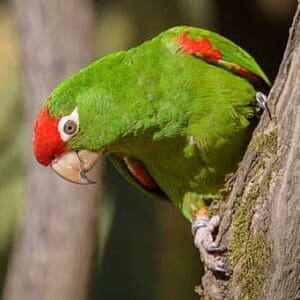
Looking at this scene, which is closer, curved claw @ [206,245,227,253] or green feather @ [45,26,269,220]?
curved claw @ [206,245,227,253]

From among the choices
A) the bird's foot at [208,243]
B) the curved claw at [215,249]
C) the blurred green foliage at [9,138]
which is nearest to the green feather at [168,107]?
the bird's foot at [208,243]

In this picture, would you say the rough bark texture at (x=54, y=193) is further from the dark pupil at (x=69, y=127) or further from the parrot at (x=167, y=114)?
the dark pupil at (x=69, y=127)

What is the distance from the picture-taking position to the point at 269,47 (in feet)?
11.4

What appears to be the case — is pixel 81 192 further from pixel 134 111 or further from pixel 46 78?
pixel 134 111

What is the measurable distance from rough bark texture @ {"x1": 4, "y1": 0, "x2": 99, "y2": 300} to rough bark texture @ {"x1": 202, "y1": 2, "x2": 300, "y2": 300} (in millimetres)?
996

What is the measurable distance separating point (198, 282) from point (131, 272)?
343 mm

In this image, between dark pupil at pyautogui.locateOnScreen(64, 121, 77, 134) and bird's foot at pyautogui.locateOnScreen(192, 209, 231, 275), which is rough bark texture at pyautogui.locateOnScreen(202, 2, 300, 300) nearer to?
bird's foot at pyautogui.locateOnScreen(192, 209, 231, 275)

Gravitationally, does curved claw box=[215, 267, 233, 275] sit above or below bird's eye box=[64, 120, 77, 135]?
below

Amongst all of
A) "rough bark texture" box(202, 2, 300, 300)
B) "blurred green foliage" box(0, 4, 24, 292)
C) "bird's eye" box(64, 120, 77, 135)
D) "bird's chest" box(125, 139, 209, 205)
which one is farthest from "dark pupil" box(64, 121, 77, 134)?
"blurred green foliage" box(0, 4, 24, 292)

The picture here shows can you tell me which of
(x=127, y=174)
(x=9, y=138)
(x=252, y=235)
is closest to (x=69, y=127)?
(x=127, y=174)

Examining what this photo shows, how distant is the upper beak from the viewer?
1.87 meters

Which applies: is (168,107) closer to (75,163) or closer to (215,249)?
(75,163)

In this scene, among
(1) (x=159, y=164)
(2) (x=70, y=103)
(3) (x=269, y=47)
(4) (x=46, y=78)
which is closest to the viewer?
(2) (x=70, y=103)

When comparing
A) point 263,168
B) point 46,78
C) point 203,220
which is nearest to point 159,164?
point 203,220
